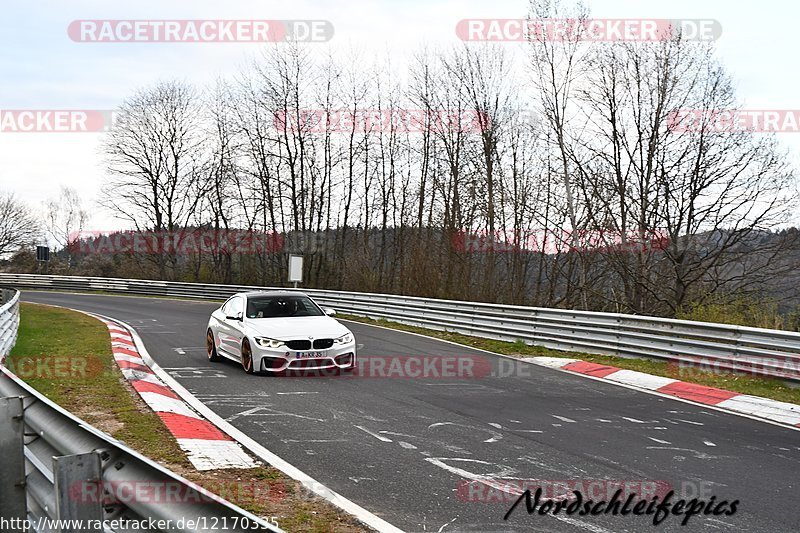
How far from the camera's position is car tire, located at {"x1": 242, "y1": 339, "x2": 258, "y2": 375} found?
464 inches

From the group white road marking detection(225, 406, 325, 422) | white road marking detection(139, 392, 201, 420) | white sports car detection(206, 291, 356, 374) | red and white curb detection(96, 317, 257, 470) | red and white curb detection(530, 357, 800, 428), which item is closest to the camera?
red and white curb detection(96, 317, 257, 470)

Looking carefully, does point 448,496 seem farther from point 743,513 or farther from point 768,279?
point 768,279

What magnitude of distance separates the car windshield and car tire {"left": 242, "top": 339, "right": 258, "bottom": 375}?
735 mm

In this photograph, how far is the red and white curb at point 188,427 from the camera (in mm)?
6402

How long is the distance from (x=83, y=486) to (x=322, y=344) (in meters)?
8.71

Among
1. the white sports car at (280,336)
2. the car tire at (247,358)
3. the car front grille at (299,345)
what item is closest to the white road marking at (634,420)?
the white sports car at (280,336)

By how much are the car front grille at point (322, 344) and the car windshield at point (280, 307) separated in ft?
4.43

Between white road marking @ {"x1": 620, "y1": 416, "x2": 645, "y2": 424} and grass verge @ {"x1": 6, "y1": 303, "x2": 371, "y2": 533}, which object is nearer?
grass verge @ {"x1": 6, "y1": 303, "x2": 371, "y2": 533}

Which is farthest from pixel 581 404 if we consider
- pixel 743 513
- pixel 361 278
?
pixel 361 278

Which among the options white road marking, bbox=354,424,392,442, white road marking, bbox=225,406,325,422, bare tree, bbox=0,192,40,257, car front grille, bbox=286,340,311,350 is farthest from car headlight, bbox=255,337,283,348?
bare tree, bbox=0,192,40,257

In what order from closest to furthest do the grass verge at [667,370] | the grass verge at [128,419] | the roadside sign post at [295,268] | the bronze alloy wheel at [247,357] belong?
the grass verge at [128,419] < the grass verge at [667,370] < the bronze alloy wheel at [247,357] < the roadside sign post at [295,268]

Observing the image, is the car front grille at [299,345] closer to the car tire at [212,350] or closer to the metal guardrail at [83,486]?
the car tire at [212,350]

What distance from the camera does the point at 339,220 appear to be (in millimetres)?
42844

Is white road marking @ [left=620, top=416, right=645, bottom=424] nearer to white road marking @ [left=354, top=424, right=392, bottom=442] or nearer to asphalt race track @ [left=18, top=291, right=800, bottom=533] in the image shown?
asphalt race track @ [left=18, top=291, right=800, bottom=533]
